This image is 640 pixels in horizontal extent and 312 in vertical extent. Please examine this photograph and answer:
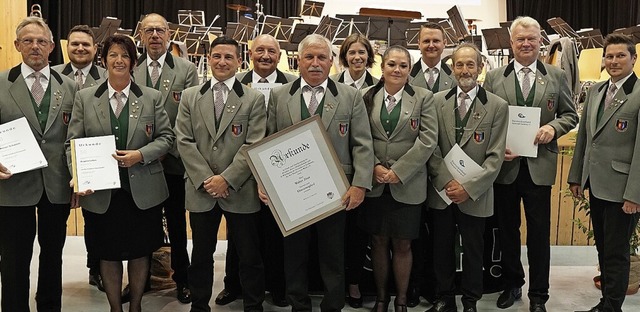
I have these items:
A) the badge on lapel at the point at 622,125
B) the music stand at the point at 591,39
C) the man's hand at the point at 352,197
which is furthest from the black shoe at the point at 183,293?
the music stand at the point at 591,39

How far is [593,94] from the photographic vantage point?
3852mm

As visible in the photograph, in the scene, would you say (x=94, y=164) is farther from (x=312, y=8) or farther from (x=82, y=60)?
(x=312, y=8)

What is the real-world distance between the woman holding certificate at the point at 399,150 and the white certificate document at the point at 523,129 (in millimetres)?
533

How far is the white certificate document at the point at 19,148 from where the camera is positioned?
327 centimetres

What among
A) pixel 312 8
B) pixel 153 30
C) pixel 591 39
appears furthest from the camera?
pixel 312 8

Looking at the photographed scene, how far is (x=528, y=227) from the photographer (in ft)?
13.1

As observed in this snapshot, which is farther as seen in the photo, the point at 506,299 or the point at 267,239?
the point at 506,299

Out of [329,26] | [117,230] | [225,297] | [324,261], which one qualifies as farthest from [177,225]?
[329,26]

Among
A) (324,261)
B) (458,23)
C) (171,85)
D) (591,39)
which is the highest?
(458,23)

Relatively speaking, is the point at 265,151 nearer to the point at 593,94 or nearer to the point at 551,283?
the point at 593,94

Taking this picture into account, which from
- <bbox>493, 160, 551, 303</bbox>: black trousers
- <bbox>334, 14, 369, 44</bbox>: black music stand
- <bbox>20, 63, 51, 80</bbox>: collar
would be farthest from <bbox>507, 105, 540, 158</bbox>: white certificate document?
<bbox>334, 14, 369, 44</bbox>: black music stand

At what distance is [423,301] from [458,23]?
6.14 meters

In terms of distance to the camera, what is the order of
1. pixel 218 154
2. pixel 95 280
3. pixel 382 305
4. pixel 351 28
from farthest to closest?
pixel 351 28, pixel 95 280, pixel 382 305, pixel 218 154

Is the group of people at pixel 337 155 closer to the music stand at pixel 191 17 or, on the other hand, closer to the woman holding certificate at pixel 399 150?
the woman holding certificate at pixel 399 150
